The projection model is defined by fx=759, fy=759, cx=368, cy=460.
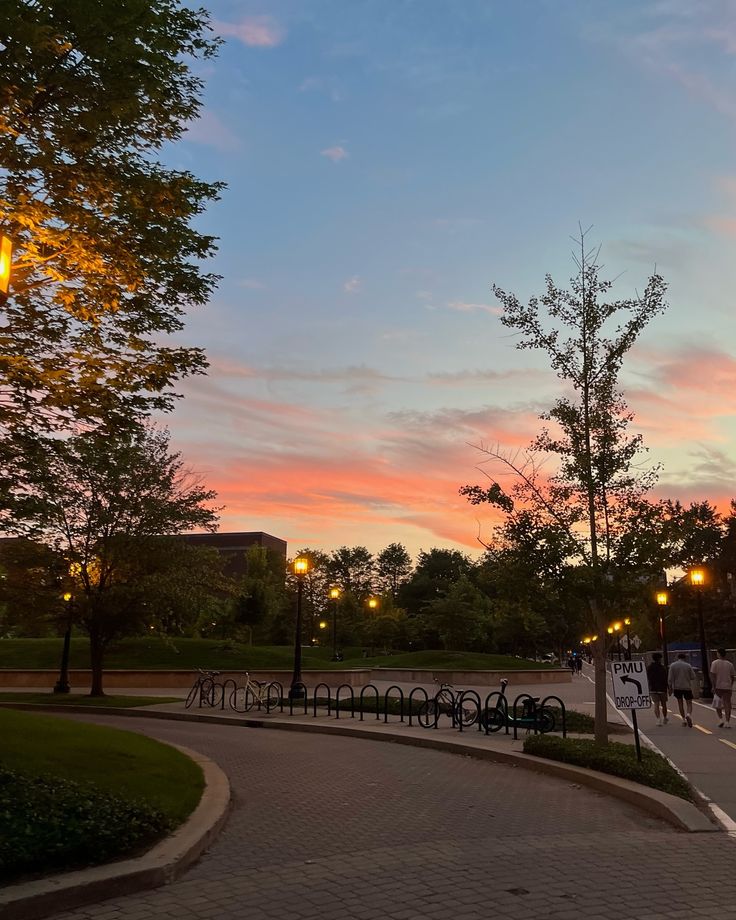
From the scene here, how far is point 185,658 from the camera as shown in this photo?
39.2 metres

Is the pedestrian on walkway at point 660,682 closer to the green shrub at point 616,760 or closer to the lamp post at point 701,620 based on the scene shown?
the green shrub at point 616,760

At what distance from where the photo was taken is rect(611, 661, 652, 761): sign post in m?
→ 10.7

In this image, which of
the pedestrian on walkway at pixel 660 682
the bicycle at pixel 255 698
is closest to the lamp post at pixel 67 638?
the bicycle at pixel 255 698

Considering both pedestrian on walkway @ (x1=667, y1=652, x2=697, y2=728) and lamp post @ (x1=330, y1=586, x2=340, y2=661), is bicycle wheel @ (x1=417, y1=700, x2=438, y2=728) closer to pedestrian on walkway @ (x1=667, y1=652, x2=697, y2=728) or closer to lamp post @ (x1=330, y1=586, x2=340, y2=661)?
pedestrian on walkway @ (x1=667, y1=652, x2=697, y2=728)

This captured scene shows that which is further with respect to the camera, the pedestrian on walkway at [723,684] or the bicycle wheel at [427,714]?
the pedestrian on walkway at [723,684]

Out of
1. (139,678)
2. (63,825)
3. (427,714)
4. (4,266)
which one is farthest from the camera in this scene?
(139,678)

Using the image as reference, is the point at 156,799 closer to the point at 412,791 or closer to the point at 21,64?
the point at 412,791

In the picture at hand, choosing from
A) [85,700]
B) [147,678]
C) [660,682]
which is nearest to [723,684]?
[660,682]

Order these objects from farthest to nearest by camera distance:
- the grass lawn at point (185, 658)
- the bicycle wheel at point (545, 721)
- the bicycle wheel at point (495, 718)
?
the grass lawn at point (185, 658) → the bicycle wheel at point (495, 718) → the bicycle wheel at point (545, 721)

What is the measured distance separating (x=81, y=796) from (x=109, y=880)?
1.63m

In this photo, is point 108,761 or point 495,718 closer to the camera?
point 108,761

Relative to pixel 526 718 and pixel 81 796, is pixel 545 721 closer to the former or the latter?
pixel 526 718

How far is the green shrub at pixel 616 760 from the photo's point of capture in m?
9.95

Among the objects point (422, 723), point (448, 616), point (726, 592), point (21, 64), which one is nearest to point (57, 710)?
point (422, 723)
